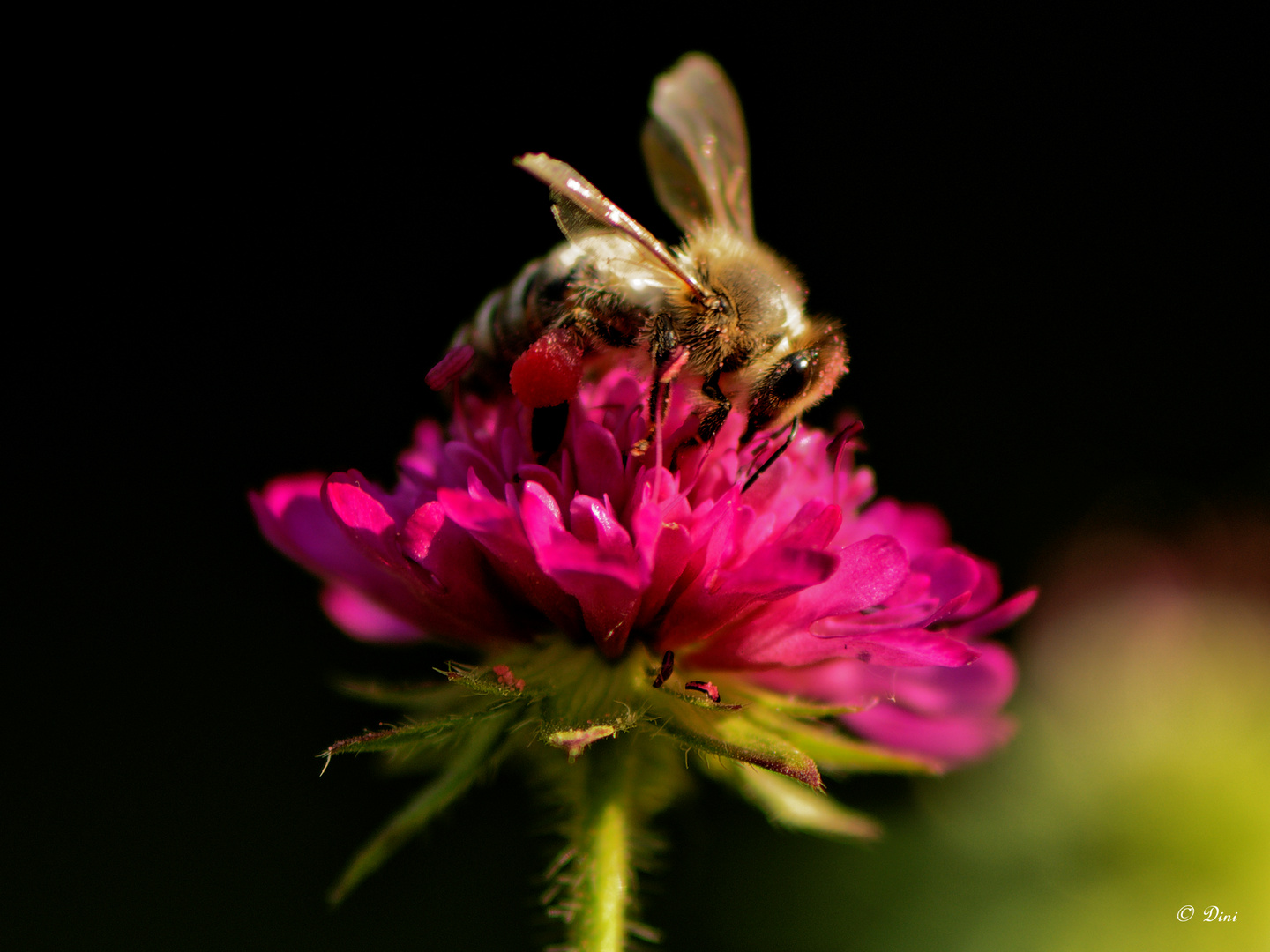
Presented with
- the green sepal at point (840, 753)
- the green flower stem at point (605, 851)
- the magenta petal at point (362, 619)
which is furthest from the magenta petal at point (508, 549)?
the magenta petal at point (362, 619)

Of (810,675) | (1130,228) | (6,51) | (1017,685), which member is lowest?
(810,675)

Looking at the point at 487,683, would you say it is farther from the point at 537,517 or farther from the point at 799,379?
the point at 799,379

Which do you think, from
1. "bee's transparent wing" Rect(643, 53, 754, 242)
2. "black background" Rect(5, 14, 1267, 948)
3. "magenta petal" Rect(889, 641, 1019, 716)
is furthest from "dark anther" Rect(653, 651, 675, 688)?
"black background" Rect(5, 14, 1267, 948)

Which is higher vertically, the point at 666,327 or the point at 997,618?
the point at 666,327

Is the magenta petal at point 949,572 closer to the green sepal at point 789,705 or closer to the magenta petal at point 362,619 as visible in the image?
the green sepal at point 789,705

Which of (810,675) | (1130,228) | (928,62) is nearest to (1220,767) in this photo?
(810,675)

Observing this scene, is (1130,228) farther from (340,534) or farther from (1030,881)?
(340,534)

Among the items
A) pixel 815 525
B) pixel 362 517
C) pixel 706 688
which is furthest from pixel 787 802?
pixel 362 517
